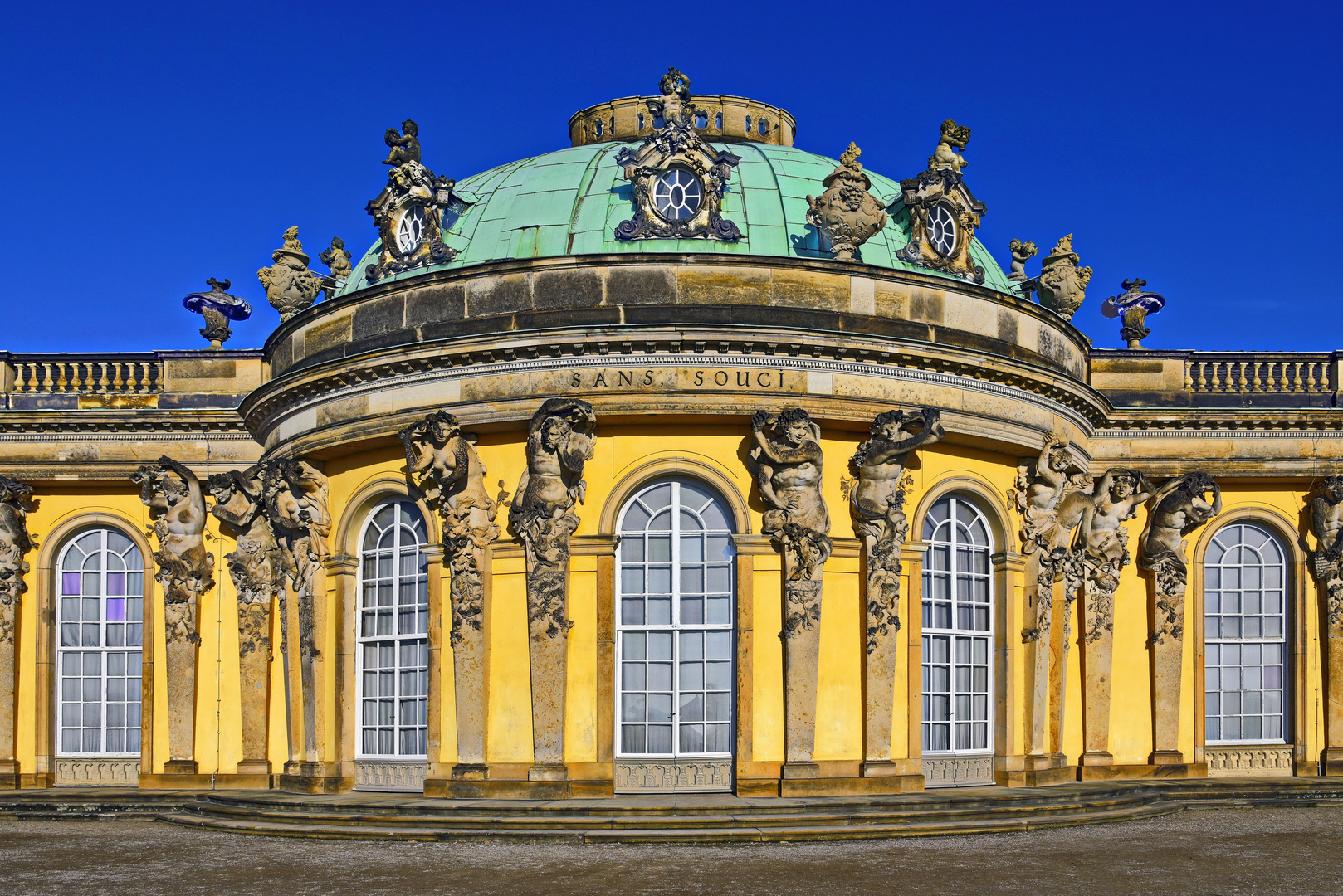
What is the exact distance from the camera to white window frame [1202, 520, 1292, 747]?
88.7 feet

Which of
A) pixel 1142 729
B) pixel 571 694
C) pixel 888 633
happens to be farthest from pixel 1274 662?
pixel 571 694

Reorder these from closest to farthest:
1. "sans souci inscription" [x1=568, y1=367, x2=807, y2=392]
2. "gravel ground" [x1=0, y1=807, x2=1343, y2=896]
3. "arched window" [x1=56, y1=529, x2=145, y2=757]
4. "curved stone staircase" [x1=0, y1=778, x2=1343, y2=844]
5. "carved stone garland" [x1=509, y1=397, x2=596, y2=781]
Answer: "gravel ground" [x1=0, y1=807, x2=1343, y2=896], "curved stone staircase" [x1=0, y1=778, x2=1343, y2=844], "carved stone garland" [x1=509, y1=397, x2=596, y2=781], "sans souci inscription" [x1=568, y1=367, x2=807, y2=392], "arched window" [x1=56, y1=529, x2=145, y2=757]

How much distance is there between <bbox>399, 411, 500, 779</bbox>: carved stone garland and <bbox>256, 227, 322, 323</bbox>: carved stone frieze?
6.72 meters

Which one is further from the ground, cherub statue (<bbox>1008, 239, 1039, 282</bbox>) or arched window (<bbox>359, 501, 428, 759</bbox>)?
cherub statue (<bbox>1008, 239, 1039, 282</bbox>)

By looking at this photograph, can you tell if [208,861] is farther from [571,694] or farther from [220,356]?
[220,356]

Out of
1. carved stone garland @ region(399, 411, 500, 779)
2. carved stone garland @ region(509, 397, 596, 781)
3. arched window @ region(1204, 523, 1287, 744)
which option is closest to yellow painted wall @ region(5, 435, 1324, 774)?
carved stone garland @ region(399, 411, 500, 779)

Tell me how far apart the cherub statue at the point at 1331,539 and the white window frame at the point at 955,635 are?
7.29 metres

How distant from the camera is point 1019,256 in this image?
91.0ft

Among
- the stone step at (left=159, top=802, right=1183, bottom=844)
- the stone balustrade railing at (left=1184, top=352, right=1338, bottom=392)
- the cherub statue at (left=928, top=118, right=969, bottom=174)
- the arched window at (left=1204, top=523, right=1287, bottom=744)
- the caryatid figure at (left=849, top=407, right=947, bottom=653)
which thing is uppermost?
the cherub statue at (left=928, top=118, right=969, bottom=174)

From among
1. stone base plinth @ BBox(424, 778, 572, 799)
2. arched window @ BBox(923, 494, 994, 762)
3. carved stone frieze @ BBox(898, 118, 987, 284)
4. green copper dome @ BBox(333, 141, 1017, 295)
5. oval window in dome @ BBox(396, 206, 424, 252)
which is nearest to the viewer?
stone base plinth @ BBox(424, 778, 572, 799)

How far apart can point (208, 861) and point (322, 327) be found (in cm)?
962

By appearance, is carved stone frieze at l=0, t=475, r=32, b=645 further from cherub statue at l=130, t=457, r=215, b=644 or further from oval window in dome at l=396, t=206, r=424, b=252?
oval window in dome at l=396, t=206, r=424, b=252

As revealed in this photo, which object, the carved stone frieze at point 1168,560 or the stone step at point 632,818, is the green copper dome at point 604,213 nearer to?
the carved stone frieze at point 1168,560

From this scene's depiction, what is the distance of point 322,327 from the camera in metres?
24.0
